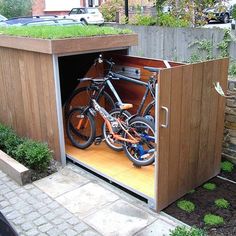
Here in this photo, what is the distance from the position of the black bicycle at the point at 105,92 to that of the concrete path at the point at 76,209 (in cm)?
103

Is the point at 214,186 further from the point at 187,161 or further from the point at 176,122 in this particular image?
the point at 176,122

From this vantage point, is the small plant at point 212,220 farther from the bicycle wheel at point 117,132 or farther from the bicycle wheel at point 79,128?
the bicycle wheel at point 79,128

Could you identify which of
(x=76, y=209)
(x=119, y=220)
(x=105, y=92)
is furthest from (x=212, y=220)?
(x=105, y=92)

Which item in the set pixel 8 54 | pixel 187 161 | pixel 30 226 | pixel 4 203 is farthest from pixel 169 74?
pixel 8 54

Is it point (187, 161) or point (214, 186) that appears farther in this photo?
point (214, 186)

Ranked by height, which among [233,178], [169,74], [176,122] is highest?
[169,74]

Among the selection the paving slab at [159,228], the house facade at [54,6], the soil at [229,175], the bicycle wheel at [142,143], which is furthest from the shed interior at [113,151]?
the house facade at [54,6]

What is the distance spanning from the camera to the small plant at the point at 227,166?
4133 millimetres

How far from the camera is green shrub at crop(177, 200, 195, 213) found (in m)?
3.31

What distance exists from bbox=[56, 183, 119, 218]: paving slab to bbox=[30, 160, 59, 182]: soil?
54 centimetres

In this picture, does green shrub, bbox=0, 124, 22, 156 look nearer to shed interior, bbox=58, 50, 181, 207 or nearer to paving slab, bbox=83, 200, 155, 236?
shed interior, bbox=58, 50, 181, 207

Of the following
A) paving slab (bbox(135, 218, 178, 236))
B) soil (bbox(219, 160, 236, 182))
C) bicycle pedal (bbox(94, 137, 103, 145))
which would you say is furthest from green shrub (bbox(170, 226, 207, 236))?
bicycle pedal (bbox(94, 137, 103, 145))

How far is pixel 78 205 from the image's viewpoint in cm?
345

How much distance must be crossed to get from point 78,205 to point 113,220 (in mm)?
448
